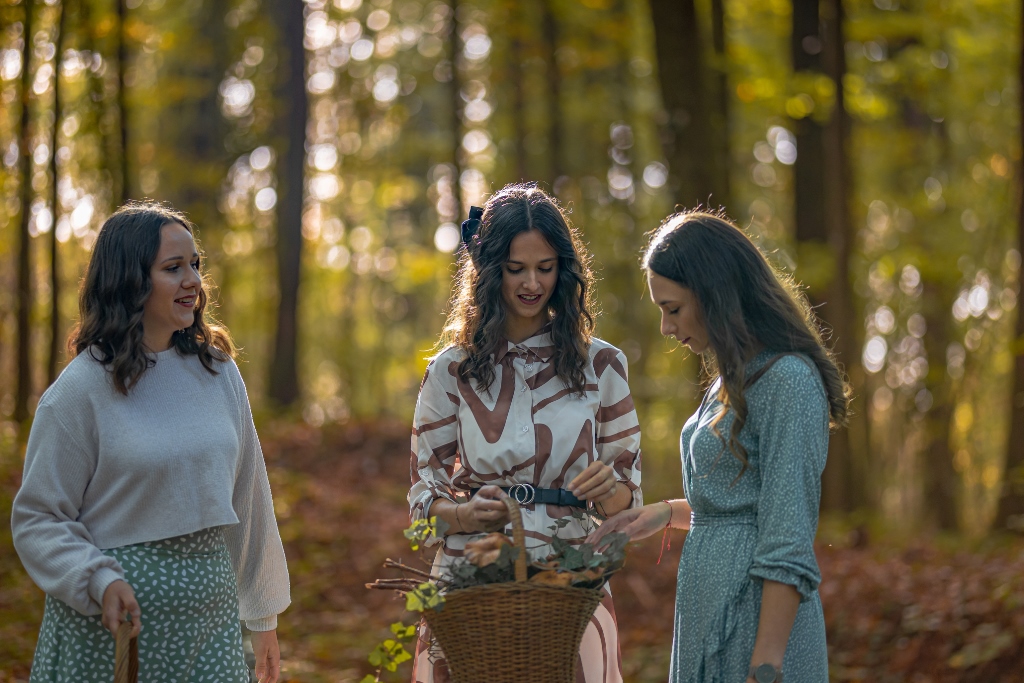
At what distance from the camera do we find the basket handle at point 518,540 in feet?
8.61

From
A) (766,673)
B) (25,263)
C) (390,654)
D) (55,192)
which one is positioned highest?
(55,192)

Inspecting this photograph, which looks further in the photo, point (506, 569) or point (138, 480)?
point (138, 480)

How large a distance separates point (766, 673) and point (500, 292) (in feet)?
4.60

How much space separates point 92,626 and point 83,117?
8.71m

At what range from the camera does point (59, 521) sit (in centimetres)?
296

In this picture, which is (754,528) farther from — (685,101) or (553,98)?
(553,98)

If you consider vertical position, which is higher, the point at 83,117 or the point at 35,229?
the point at 83,117

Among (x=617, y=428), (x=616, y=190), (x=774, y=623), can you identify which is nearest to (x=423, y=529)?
(x=617, y=428)

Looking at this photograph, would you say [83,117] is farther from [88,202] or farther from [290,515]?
[290,515]

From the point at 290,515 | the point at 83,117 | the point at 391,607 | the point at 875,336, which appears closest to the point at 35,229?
the point at 83,117

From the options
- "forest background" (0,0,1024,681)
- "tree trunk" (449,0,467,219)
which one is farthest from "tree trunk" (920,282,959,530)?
"tree trunk" (449,0,467,219)

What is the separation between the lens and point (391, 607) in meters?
9.09

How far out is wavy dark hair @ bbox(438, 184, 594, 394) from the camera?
3.29 metres

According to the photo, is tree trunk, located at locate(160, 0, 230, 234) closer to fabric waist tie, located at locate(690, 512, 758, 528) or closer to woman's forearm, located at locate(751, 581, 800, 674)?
fabric waist tie, located at locate(690, 512, 758, 528)
